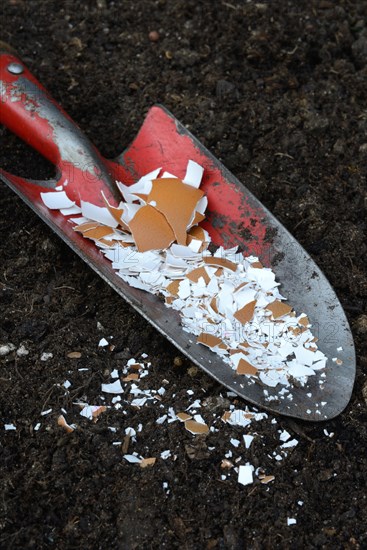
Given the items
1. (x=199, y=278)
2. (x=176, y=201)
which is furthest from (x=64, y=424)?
(x=176, y=201)

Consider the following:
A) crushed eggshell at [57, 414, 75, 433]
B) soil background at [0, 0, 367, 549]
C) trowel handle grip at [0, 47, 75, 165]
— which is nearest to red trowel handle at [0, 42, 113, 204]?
trowel handle grip at [0, 47, 75, 165]

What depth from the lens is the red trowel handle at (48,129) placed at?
2410 millimetres

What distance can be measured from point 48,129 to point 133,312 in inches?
28.2

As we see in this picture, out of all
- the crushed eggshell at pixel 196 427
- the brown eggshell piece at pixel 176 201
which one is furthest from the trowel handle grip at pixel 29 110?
the crushed eggshell at pixel 196 427

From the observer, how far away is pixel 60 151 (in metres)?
2.44

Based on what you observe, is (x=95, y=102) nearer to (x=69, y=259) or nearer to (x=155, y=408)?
(x=69, y=259)

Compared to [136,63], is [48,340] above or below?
below

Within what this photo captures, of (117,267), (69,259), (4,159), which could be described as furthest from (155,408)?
(4,159)

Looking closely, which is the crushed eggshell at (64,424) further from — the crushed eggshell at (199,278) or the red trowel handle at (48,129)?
the red trowel handle at (48,129)

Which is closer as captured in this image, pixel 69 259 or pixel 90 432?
pixel 90 432

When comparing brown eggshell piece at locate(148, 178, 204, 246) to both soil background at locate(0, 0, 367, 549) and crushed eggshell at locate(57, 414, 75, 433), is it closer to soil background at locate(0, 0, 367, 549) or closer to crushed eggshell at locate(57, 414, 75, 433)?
soil background at locate(0, 0, 367, 549)

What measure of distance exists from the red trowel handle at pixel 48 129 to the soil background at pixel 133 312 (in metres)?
0.16

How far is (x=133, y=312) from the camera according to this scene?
2.26 meters

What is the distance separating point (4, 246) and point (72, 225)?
0.26m
